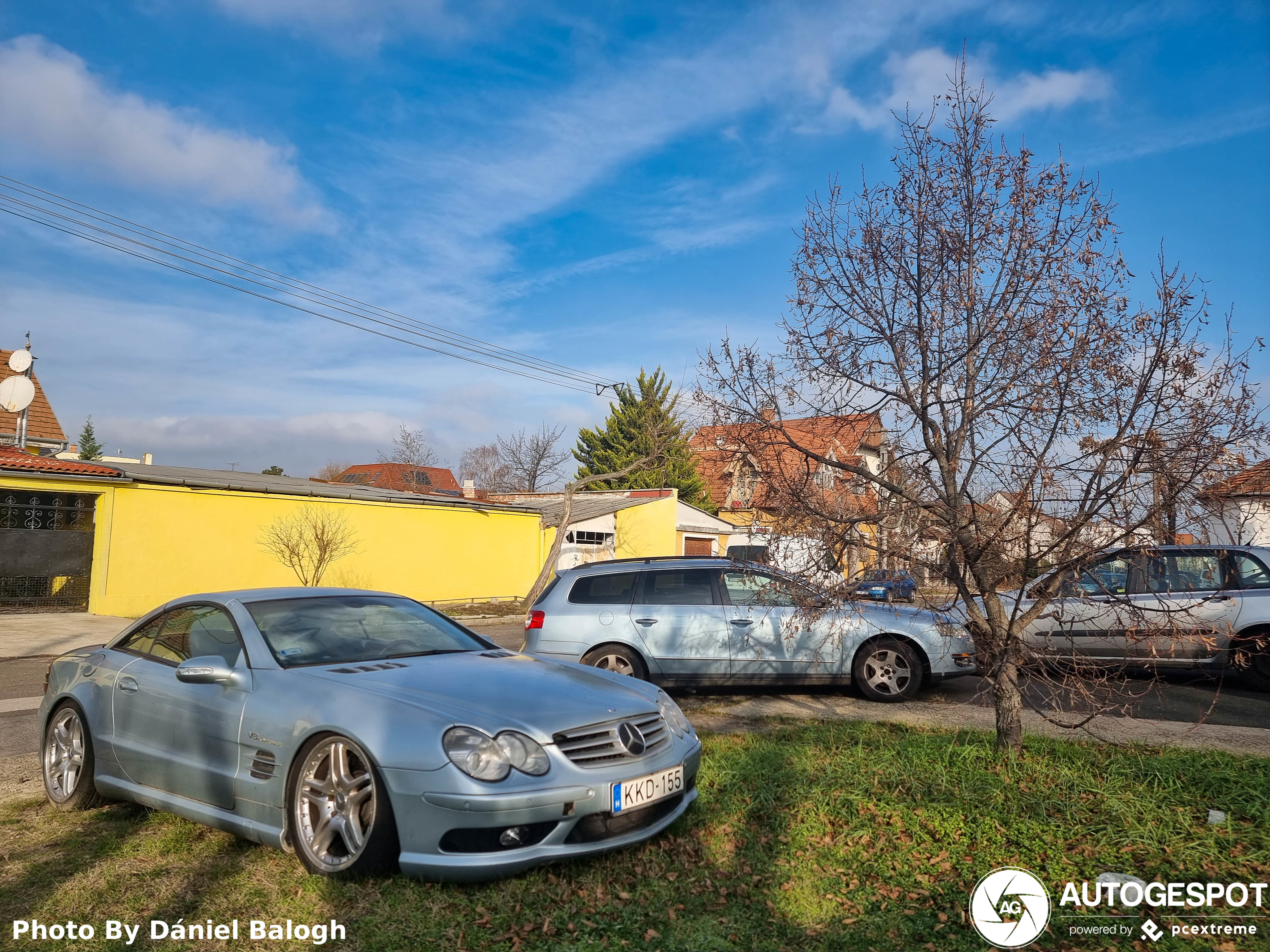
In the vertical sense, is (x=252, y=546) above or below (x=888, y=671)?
above

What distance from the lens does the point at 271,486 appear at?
22.2 meters

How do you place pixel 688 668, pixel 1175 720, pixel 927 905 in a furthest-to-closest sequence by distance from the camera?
1. pixel 688 668
2. pixel 1175 720
3. pixel 927 905

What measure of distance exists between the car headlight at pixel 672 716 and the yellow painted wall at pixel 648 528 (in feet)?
85.5

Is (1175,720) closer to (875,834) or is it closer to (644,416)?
(875,834)

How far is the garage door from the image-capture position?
3516 cm

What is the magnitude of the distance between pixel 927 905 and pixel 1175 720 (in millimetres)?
5378

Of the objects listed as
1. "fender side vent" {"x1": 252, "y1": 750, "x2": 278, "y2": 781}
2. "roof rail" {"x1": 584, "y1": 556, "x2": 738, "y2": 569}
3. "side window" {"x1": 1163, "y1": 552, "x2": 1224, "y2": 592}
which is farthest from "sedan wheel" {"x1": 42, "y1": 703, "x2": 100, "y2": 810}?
"side window" {"x1": 1163, "y1": 552, "x2": 1224, "y2": 592}

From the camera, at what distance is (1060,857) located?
13.0 feet

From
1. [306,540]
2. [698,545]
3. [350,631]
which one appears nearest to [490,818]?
[350,631]

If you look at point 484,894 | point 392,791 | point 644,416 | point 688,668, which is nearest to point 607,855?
point 484,894

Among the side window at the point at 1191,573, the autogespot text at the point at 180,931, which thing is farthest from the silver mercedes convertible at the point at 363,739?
the side window at the point at 1191,573

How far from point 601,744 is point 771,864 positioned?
1.01 meters

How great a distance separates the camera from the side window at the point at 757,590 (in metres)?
5.98

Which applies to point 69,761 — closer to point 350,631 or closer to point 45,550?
point 350,631
